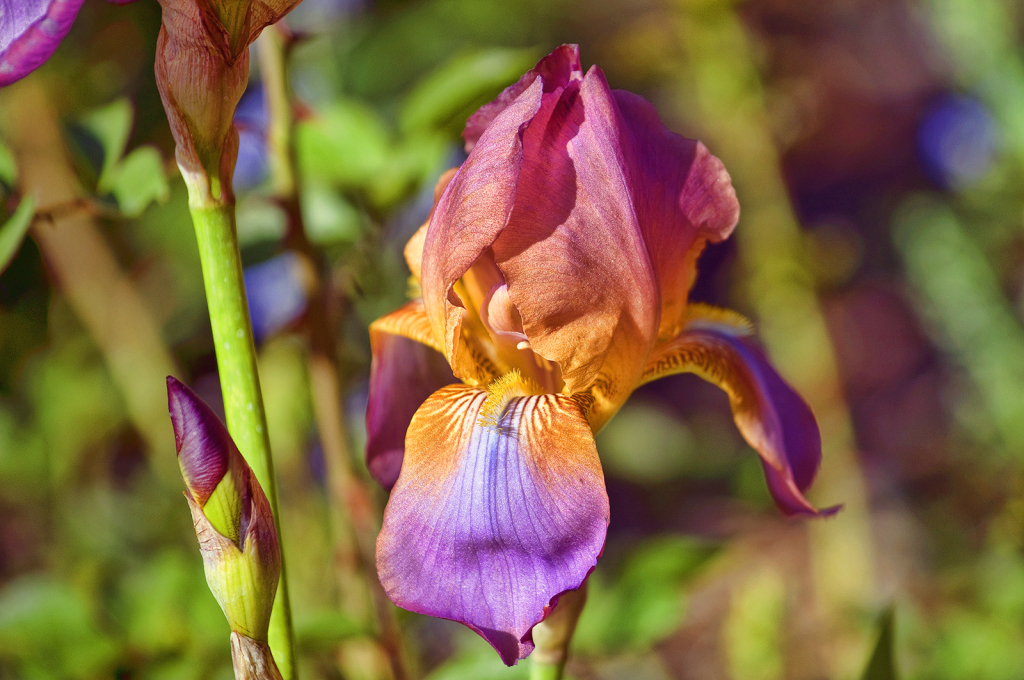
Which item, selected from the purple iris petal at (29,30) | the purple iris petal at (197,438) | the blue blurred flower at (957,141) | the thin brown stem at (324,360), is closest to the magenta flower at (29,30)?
the purple iris petal at (29,30)

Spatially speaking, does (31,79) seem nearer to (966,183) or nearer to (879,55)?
(966,183)

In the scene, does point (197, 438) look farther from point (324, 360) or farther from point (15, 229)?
point (324, 360)

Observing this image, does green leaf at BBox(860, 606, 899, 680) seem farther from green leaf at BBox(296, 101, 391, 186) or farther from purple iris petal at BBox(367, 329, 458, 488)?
green leaf at BBox(296, 101, 391, 186)

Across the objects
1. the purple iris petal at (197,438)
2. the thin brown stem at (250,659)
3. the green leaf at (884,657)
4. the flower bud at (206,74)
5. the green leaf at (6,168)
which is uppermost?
the flower bud at (206,74)

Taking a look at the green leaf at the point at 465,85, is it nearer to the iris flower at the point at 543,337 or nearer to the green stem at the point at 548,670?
the iris flower at the point at 543,337

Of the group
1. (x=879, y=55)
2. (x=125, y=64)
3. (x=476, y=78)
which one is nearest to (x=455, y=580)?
(x=476, y=78)

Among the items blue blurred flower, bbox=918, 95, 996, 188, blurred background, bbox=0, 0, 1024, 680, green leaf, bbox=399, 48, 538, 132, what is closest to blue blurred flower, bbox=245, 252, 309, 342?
blurred background, bbox=0, 0, 1024, 680

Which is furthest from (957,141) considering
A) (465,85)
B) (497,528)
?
(497,528)
